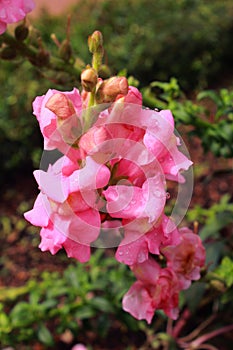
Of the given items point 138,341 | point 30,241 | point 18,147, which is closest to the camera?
point 138,341

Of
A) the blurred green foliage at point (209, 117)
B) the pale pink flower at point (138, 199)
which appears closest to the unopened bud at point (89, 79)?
the pale pink flower at point (138, 199)

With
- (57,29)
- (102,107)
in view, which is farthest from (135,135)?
(57,29)

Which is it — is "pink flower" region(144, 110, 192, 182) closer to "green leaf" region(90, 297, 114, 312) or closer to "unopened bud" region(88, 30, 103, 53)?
"unopened bud" region(88, 30, 103, 53)

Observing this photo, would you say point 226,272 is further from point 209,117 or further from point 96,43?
point 96,43

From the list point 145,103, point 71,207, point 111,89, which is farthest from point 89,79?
point 145,103

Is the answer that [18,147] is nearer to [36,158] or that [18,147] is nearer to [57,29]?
[36,158]

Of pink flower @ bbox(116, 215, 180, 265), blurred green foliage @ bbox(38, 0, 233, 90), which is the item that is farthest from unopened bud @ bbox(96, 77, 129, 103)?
blurred green foliage @ bbox(38, 0, 233, 90)

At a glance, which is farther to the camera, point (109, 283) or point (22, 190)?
point (22, 190)
